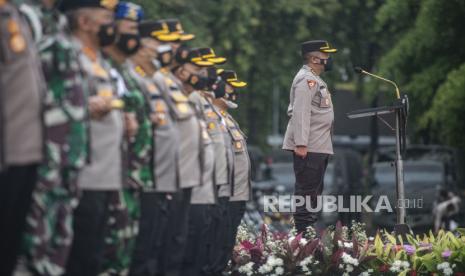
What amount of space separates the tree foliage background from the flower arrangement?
11557mm

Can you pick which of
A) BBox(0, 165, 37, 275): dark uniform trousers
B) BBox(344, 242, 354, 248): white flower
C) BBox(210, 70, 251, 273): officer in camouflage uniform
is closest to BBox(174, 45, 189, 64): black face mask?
BBox(210, 70, 251, 273): officer in camouflage uniform

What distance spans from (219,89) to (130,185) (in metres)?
3.29

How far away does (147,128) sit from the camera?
31.4 feet

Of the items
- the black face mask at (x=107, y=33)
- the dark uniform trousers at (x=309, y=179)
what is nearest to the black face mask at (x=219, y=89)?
the dark uniform trousers at (x=309, y=179)

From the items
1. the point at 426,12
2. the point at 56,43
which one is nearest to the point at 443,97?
the point at 426,12

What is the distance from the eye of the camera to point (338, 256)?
41.8ft

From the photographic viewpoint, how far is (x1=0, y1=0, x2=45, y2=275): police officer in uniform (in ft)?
23.6

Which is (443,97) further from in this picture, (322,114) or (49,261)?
(49,261)

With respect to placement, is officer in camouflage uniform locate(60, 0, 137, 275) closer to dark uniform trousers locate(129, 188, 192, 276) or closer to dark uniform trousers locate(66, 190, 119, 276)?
dark uniform trousers locate(66, 190, 119, 276)

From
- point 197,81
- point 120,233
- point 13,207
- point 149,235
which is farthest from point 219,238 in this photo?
point 13,207

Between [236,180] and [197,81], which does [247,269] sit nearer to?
[236,180]

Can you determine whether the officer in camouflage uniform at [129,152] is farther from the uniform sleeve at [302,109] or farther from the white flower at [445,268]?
the white flower at [445,268]

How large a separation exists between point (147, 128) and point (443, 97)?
1587 cm

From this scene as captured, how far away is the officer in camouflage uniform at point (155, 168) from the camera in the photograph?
31.7ft
